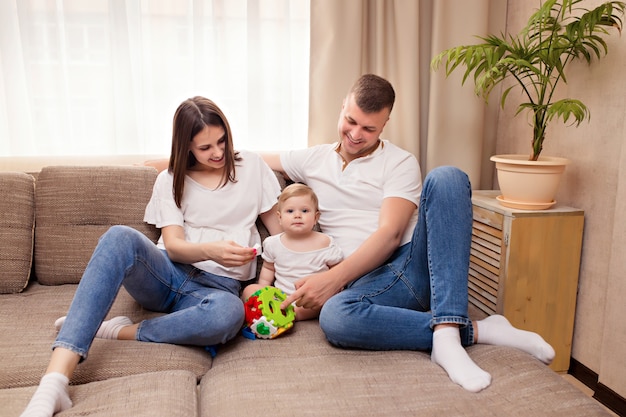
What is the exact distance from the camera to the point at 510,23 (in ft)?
8.61

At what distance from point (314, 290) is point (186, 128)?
0.68 m

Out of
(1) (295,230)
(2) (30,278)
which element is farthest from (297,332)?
(2) (30,278)

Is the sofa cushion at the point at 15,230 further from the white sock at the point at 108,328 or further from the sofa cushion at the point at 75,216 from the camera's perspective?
the white sock at the point at 108,328

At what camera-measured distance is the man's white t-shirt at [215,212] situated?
1.82 metres

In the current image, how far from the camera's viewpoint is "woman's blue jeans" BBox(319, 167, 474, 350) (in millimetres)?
1526

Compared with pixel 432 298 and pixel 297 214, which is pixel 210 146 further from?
pixel 432 298

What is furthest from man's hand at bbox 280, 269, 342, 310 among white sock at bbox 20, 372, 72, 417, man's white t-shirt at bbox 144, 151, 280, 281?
white sock at bbox 20, 372, 72, 417

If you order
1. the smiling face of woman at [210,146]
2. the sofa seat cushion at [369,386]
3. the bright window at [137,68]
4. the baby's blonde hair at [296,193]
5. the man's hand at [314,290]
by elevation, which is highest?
the bright window at [137,68]

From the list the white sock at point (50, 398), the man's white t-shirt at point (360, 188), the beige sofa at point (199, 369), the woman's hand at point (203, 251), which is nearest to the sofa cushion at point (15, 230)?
the beige sofa at point (199, 369)

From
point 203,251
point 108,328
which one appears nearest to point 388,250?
point 203,251

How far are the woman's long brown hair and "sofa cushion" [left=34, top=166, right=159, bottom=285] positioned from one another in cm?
27

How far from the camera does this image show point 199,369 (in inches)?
58.7

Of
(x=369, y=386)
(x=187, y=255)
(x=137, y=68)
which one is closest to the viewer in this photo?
(x=369, y=386)

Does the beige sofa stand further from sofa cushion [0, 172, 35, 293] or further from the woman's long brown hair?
the woman's long brown hair
